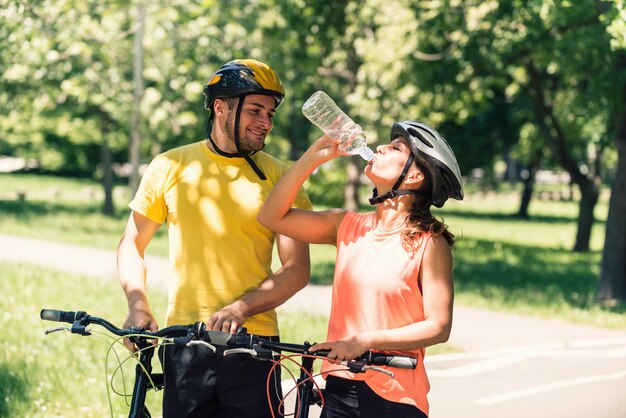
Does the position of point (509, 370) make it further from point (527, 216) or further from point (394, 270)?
point (527, 216)

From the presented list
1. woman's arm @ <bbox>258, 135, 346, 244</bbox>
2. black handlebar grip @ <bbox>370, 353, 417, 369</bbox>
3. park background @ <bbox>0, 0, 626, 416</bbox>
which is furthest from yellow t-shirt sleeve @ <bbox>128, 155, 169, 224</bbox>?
park background @ <bbox>0, 0, 626, 416</bbox>

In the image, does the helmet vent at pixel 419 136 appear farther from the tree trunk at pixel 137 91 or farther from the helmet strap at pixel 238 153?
the tree trunk at pixel 137 91

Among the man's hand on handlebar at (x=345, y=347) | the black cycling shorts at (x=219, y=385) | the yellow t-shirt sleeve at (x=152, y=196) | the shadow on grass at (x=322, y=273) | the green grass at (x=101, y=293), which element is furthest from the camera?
the shadow on grass at (x=322, y=273)

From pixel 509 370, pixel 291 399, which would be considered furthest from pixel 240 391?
pixel 509 370

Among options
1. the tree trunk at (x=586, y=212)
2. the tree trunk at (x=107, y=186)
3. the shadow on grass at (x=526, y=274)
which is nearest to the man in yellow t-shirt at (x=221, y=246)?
the shadow on grass at (x=526, y=274)

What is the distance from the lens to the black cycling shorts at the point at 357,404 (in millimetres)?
3424

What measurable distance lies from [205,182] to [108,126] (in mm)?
27608

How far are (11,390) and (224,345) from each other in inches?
169

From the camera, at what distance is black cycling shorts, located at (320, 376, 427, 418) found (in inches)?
135

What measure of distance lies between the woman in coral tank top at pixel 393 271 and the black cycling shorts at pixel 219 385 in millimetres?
266

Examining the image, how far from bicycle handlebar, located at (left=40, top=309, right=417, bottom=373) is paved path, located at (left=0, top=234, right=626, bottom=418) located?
14.6 feet

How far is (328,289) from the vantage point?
15.4 meters

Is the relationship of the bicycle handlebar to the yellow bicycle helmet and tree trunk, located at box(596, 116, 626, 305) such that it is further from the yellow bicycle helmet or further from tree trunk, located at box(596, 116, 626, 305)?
tree trunk, located at box(596, 116, 626, 305)

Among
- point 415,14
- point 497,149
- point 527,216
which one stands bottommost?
point 527,216
